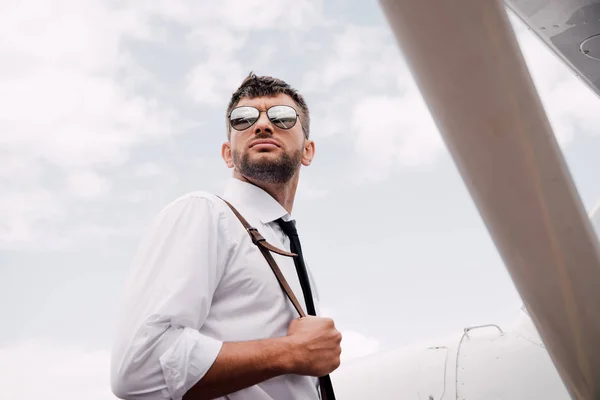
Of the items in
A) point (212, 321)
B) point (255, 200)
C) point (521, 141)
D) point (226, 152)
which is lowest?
point (212, 321)

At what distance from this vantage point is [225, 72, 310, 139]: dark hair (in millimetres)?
2928

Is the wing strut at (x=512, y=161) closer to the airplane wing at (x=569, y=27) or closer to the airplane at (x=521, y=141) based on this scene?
the airplane at (x=521, y=141)

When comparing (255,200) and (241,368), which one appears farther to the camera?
(255,200)

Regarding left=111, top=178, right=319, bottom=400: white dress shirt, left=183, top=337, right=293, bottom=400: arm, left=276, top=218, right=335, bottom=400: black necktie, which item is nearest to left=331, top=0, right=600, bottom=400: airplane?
left=276, top=218, right=335, bottom=400: black necktie

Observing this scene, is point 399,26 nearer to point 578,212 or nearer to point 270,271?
point 270,271

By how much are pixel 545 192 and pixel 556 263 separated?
39 cm

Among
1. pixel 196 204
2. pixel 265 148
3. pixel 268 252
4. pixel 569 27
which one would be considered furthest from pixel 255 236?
pixel 569 27

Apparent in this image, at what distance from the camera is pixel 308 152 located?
3318mm

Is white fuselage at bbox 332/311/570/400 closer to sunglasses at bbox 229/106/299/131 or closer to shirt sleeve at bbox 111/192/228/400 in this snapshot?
sunglasses at bbox 229/106/299/131

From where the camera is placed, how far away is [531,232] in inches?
96.7

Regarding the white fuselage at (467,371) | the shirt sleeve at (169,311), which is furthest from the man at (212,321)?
the white fuselage at (467,371)

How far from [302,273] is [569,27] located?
1.43 m

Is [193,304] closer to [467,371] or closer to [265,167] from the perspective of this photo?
[265,167]

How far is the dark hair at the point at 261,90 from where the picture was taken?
9.61 feet
